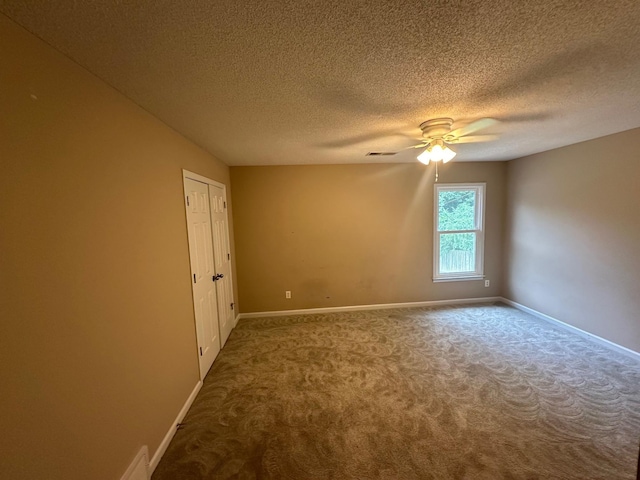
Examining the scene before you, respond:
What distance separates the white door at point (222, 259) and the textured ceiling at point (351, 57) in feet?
3.72

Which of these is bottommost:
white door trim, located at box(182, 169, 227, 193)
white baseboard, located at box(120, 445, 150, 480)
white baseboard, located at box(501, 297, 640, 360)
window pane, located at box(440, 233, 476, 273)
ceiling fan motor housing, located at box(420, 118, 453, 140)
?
white baseboard, located at box(501, 297, 640, 360)

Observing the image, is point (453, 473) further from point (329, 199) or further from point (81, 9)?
point (329, 199)

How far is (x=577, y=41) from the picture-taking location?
3.77 ft

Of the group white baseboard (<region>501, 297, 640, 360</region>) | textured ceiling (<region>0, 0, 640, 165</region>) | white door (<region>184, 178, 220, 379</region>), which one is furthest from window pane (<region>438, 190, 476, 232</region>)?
white door (<region>184, 178, 220, 379</region>)

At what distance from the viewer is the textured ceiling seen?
3.08 ft

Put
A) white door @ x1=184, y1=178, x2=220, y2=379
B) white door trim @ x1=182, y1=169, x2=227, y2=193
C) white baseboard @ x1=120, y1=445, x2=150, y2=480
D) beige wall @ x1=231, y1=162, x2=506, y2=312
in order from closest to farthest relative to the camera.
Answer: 1. white baseboard @ x1=120, y1=445, x2=150, y2=480
2. white door trim @ x1=182, y1=169, x2=227, y2=193
3. white door @ x1=184, y1=178, x2=220, y2=379
4. beige wall @ x1=231, y1=162, x2=506, y2=312

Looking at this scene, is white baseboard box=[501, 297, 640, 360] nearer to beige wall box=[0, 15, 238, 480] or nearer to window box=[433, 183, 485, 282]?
window box=[433, 183, 485, 282]

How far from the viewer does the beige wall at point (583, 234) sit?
2654 millimetres

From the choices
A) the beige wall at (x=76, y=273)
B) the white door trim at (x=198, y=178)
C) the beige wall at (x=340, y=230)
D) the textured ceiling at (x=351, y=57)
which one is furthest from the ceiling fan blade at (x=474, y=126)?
the beige wall at (x=76, y=273)

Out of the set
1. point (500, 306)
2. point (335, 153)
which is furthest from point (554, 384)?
point (335, 153)

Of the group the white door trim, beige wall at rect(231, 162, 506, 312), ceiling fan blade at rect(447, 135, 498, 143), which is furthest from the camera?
beige wall at rect(231, 162, 506, 312)

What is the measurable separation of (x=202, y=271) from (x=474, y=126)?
299 cm

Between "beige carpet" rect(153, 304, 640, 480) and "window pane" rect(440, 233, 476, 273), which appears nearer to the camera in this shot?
"beige carpet" rect(153, 304, 640, 480)

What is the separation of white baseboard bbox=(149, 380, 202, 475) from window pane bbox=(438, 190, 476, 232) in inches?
161
